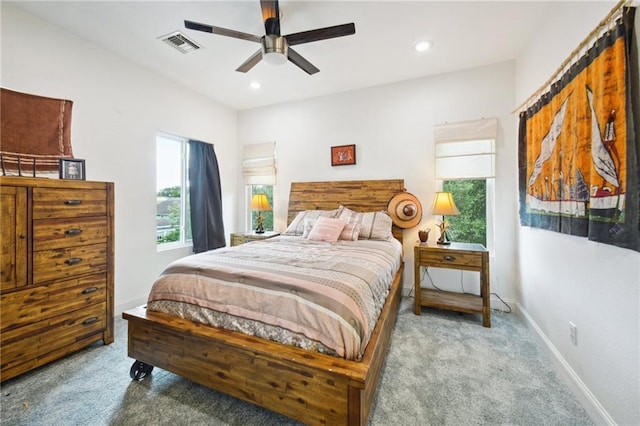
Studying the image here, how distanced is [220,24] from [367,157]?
2.24 meters

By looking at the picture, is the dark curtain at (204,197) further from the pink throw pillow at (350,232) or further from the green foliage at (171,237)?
the pink throw pillow at (350,232)

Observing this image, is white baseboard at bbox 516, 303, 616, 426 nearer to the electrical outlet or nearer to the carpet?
the carpet

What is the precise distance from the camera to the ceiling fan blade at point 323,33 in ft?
5.88

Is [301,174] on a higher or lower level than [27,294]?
higher

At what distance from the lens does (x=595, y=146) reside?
1.37 meters

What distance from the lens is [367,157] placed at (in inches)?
140

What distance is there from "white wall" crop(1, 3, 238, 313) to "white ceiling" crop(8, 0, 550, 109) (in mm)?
189

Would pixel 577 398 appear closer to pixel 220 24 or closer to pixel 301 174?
pixel 301 174

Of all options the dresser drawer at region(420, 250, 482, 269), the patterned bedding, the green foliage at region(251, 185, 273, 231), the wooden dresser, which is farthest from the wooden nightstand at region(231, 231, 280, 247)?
the dresser drawer at region(420, 250, 482, 269)

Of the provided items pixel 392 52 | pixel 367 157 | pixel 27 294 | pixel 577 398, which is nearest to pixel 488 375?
pixel 577 398

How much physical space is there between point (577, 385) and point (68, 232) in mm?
3703

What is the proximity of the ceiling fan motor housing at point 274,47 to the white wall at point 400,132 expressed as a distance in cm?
181

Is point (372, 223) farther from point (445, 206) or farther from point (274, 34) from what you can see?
point (274, 34)

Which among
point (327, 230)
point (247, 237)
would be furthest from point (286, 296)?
point (247, 237)
